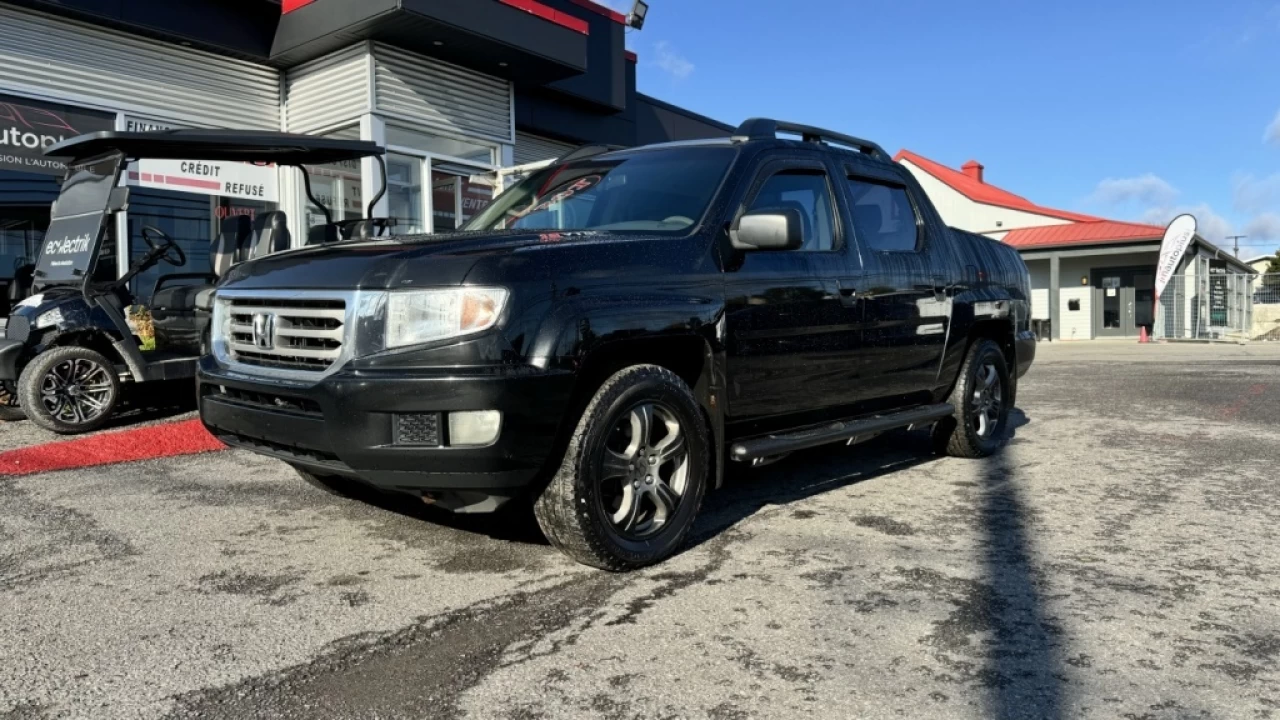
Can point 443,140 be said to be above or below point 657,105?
below

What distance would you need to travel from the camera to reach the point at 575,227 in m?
4.47

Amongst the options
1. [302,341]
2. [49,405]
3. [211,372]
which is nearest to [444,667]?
[302,341]

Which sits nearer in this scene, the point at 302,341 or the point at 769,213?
the point at 302,341

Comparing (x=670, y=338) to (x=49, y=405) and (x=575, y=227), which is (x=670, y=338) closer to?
(x=575, y=227)

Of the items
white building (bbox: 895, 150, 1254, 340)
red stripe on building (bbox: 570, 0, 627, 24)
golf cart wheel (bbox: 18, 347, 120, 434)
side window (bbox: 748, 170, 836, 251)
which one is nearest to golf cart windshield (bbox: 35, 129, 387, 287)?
golf cart wheel (bbox: 18, 347, 120, 434)

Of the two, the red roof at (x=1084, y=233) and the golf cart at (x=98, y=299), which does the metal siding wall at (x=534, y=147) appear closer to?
the golf cart at (x=98, y=299)

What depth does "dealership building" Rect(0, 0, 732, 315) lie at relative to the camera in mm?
11305

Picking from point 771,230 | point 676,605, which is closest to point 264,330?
point 676,605

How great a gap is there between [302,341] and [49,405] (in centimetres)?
487

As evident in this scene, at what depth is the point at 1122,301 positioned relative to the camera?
3300 centimetres

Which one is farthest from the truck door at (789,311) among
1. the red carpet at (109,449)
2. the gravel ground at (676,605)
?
the red carpet at (109,449)

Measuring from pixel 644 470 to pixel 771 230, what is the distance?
3.75ft

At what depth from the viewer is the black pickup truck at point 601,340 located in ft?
10.7

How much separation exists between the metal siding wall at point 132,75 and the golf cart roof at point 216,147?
4349 mm
